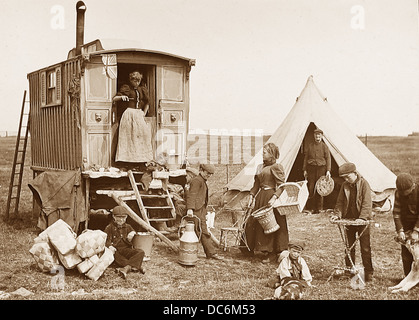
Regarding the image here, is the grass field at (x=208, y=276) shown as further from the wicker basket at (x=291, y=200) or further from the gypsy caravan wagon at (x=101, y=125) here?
the gypsy caravan wagon at (x=101, y=125)

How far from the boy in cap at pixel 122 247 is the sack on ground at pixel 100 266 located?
0.74 feet

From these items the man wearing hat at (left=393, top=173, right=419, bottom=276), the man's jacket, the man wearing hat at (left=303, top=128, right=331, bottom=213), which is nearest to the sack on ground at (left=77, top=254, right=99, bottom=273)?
the man's jacket

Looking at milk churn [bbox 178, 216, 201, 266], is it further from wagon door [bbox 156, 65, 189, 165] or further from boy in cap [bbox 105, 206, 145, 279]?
wagon door [bbox 156, 65, 189, 165]

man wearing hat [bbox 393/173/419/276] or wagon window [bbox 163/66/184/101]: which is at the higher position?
wagon window [bbox 163/66/184/101]

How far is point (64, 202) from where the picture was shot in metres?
9.88

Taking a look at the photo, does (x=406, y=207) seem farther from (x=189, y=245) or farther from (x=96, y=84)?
(x=96, y=84)

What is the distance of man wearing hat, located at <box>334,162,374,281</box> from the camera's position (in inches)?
248

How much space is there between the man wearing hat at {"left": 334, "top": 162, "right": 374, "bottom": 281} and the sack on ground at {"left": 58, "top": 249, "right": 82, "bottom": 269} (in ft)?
12.2

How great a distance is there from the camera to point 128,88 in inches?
395

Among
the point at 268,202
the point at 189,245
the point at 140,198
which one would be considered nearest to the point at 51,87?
the point at 140,198

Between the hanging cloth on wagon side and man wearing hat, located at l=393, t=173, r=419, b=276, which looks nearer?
man wearing hat, located at l=393, t=173, r=419, b=276

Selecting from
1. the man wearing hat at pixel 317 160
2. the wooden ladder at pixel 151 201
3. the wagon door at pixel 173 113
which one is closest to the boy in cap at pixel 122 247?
the wooden ladder at pixel 151 201

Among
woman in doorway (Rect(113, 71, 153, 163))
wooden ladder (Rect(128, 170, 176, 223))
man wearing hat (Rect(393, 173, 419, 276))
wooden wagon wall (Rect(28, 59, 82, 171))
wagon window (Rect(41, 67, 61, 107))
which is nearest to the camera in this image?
man wearing hat (Rect(393, 173, 419, 276))
